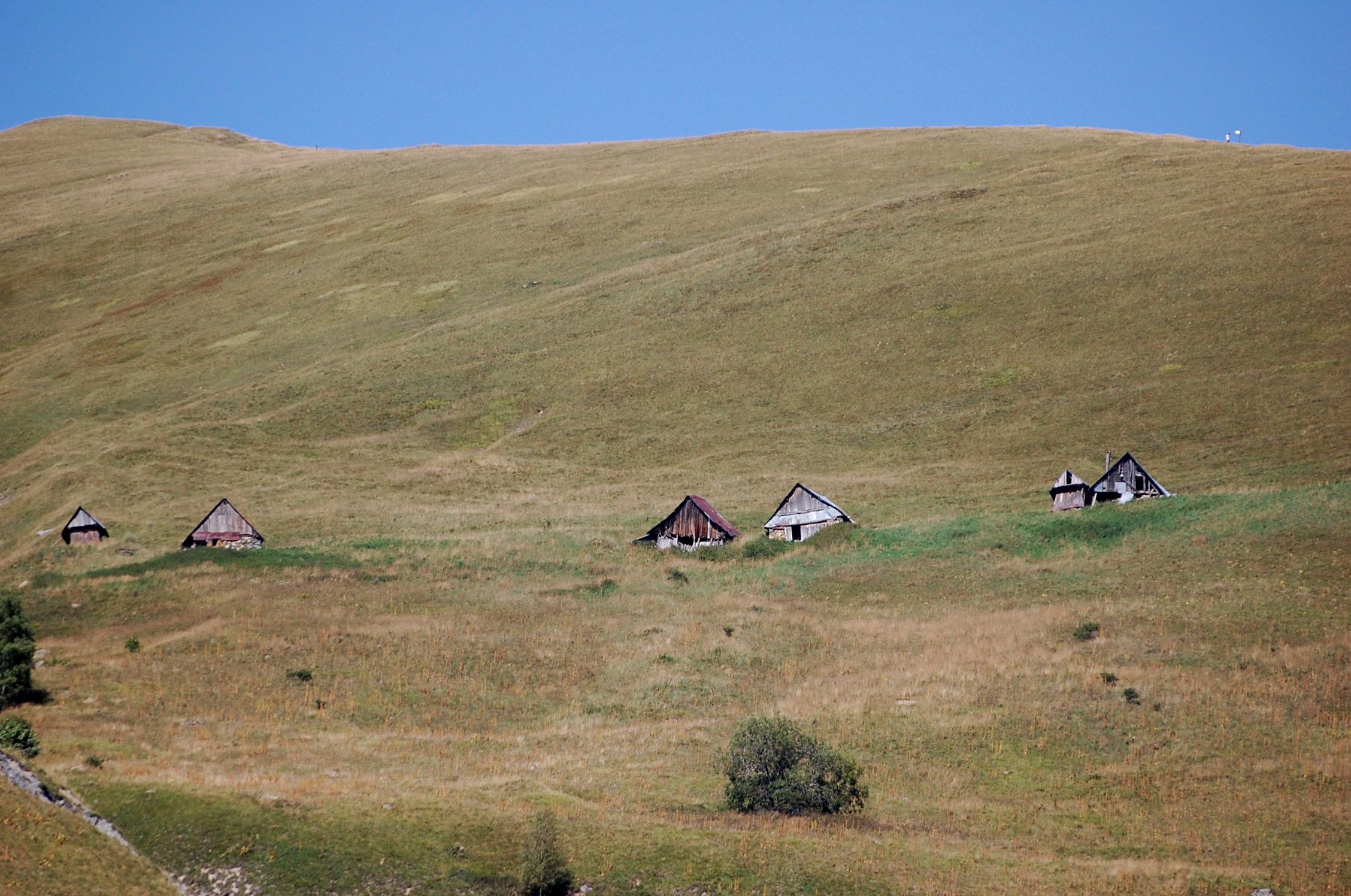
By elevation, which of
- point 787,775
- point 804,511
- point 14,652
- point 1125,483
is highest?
point 1125,483

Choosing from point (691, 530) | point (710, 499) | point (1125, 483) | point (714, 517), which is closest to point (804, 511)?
point (714, 517)

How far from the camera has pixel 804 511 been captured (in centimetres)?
6331

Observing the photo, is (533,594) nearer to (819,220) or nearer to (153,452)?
(153,452)

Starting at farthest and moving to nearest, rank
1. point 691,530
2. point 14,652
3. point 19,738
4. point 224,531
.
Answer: point 224,531
point 691,530
point 14,652
point 19,738

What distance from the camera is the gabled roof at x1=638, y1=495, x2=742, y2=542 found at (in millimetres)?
62500

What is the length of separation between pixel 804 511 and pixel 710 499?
25.0 feet

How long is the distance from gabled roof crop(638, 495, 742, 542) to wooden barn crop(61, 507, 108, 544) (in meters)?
29.5

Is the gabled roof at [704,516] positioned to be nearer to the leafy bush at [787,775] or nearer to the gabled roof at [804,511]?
the gabled roof at [804,511]

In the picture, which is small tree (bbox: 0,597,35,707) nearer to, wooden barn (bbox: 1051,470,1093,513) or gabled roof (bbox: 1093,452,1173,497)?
wooden barn (bbox: 1051,470,1093,513)

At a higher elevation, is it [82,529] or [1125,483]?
[1125,483]

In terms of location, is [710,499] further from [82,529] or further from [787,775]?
[787,775]

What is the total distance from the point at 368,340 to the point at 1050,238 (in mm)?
56277

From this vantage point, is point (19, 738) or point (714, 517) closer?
point (19, 738)

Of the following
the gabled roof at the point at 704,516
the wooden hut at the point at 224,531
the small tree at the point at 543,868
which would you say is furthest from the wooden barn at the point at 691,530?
the small tree at the point at 543,868
